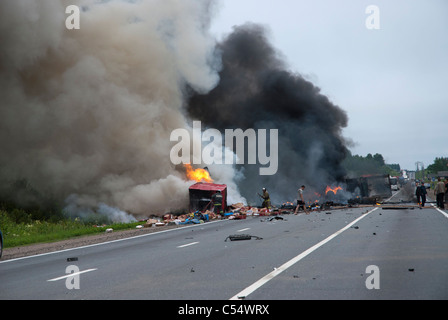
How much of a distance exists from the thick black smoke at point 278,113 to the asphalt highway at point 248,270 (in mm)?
40360

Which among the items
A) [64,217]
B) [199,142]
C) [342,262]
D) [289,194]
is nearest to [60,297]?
[342,262]

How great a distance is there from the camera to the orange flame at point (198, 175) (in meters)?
39.1

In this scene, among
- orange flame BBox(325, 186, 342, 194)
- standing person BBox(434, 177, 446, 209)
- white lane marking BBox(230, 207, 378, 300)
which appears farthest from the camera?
orange flame BBox(325, 186, 342, 194)

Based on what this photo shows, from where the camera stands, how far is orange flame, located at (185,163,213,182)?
39088 mm

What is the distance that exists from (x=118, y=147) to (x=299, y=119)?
23.2m

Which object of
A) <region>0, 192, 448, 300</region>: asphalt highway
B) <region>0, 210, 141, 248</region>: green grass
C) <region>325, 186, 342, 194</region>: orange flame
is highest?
<region>325, 186, 342, 194</region>: orange flame

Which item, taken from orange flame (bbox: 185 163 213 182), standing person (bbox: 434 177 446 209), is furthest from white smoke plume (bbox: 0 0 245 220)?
standing person (bbox: 434 177 446 209)

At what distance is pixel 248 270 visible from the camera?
9.39m

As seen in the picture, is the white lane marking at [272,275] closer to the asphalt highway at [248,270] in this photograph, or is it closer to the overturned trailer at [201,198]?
the asphalt highway at [248,270]

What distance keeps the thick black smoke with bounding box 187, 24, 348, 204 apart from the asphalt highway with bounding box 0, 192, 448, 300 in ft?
132

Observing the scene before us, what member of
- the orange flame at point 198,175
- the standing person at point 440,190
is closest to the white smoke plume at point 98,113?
the orange flame at point 198,175

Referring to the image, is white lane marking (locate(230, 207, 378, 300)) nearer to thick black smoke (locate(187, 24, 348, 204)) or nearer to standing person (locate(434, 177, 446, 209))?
standing person (locate(434, 177, 446, 209))

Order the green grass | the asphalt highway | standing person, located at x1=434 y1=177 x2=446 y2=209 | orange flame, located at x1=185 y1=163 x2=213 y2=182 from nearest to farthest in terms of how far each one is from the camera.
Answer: the asphalt highway, the green grass, standing person, located at x1=434 y1=177 x2=446 y2=209, orange flame, located at x1=185 y1=163 x2=213 y2=182

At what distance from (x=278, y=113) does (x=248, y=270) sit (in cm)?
4877
